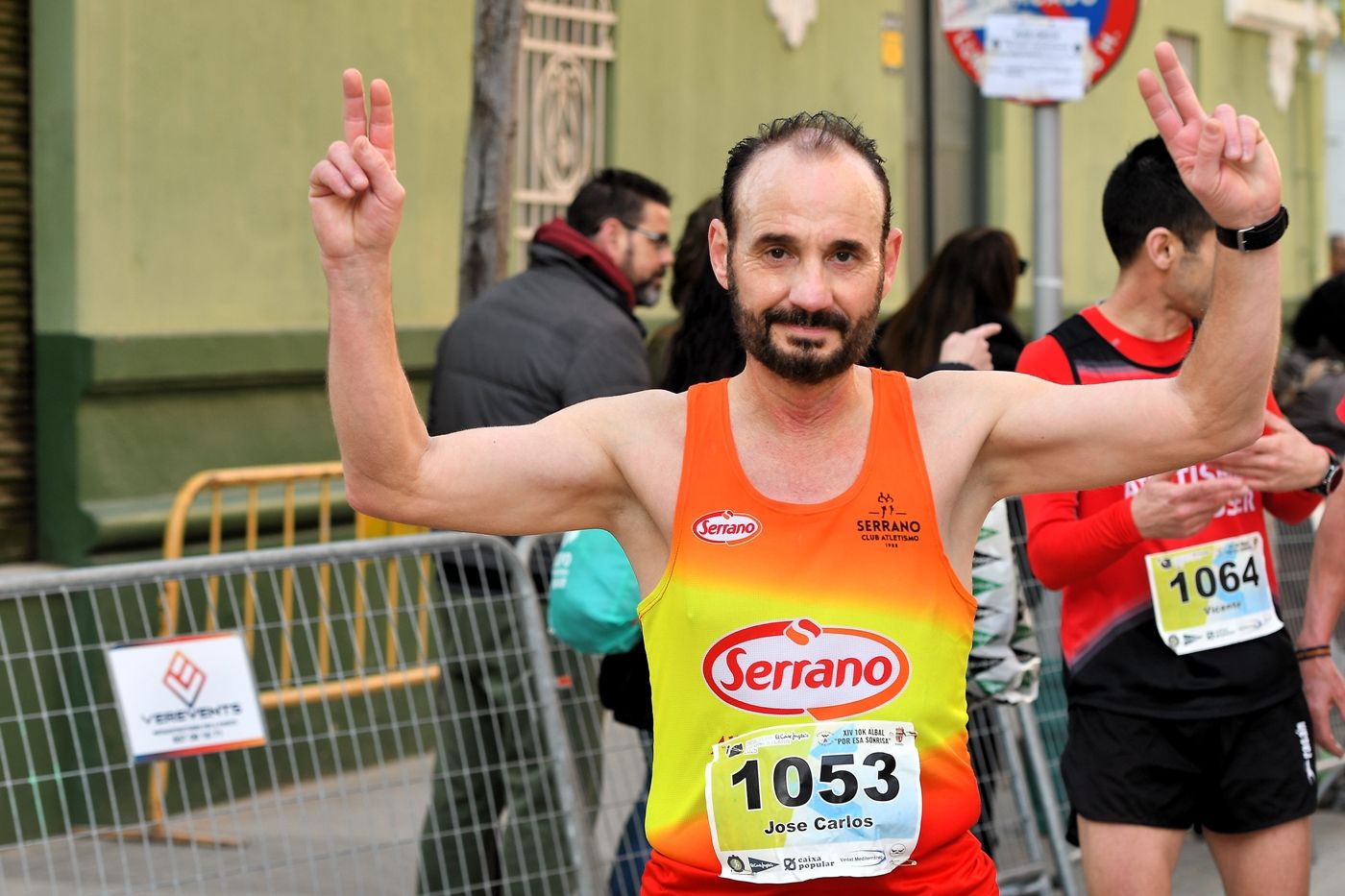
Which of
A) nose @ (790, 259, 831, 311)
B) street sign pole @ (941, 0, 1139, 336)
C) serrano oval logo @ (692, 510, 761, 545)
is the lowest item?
serrano oval logo @ (692, 510, 761, 545)

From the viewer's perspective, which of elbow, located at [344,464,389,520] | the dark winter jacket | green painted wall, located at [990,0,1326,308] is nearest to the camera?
elbow, located at [344,464,389,520]

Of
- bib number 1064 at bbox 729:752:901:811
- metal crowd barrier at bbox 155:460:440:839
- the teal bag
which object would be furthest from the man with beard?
metal crowd barrier at bbox 155:460:440:839

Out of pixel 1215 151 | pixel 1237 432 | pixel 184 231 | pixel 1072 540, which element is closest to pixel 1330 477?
pixel 1072 540

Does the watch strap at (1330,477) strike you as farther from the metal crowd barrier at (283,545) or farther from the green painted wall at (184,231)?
the green painted wall at (184,231)

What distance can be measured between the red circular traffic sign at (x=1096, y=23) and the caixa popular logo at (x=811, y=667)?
13.8ft

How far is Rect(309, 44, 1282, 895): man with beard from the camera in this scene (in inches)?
110

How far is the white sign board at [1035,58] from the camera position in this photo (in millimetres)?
6496

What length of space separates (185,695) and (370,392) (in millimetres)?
2271

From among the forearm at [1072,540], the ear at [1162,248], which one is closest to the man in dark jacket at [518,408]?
the forearm at [1072,540]

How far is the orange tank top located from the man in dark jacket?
7.80 feet

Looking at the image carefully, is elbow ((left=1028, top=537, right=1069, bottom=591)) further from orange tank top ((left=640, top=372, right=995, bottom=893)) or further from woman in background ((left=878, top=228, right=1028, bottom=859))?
woman in background ((left=878, top=228, right=1028, bottom=859))

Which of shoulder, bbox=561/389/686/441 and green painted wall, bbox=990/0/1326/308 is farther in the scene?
green painted wall, bbox=990/0/1326/308

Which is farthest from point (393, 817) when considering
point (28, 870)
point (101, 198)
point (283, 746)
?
point (101, 198)

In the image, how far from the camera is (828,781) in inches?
110
